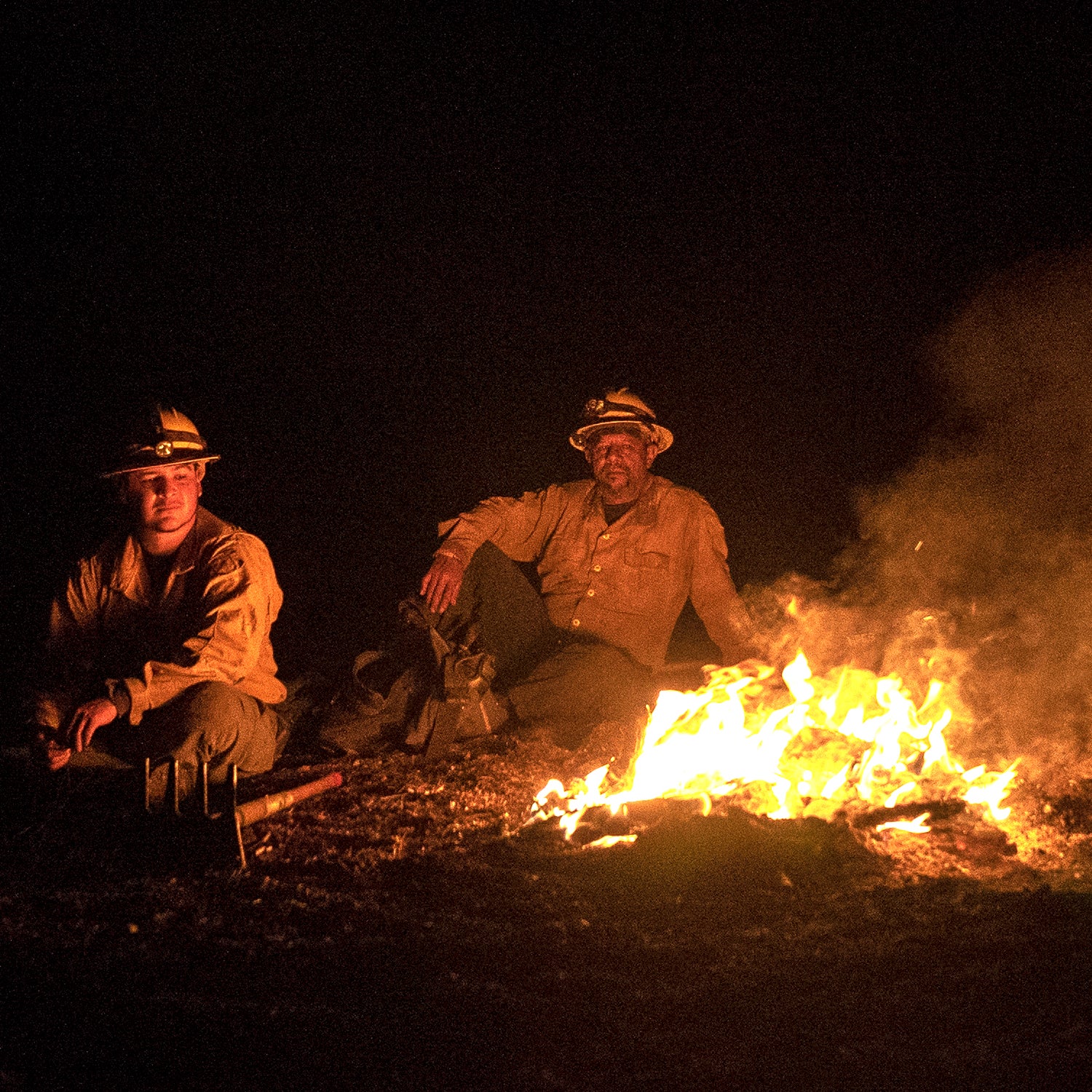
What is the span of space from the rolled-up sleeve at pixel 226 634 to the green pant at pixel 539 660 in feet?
4.15

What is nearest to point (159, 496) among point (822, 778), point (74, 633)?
point (74, 633)

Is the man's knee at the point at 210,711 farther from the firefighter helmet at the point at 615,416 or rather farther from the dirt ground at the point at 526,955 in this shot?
the firefighter helmet at the point at 615,416

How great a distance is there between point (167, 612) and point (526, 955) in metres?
2.75

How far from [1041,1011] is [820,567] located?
6205 mm

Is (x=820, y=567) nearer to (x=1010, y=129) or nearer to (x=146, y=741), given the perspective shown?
(x=1010, y=129)

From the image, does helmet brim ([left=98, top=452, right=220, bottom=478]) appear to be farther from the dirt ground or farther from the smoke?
the smoke

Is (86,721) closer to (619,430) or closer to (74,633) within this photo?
(74,633)

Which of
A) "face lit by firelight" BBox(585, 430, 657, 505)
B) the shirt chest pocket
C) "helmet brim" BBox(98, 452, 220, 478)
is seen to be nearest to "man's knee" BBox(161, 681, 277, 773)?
"helmet brim" BBox(98, 452, 220, 478)

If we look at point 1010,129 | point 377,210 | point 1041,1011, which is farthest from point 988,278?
point 1041,1011

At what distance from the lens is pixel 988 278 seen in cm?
827

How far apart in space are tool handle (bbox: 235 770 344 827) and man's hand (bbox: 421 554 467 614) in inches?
47.7

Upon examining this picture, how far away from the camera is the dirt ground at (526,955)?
8.21ft

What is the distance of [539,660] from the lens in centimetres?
→ 591

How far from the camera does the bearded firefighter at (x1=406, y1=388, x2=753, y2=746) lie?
5637mm
